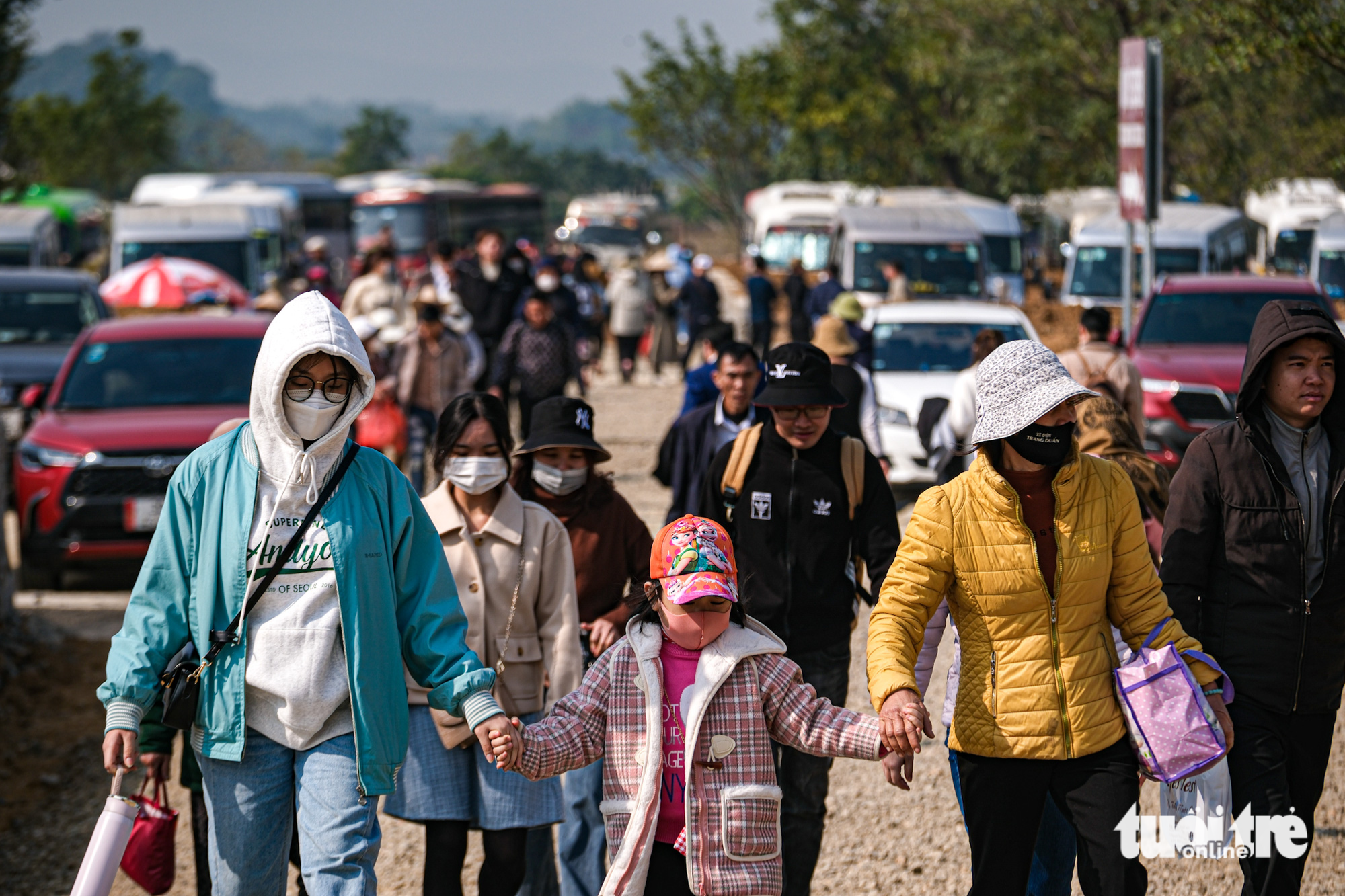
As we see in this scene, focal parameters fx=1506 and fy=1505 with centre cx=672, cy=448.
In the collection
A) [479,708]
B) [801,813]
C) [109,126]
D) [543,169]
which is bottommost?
[801,813]

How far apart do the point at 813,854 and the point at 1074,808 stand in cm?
132

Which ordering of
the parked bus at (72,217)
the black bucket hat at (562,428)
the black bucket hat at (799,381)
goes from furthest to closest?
the parked bus at (72,217), the black bucket hat at (562,428), the black bucket hat at (799,381)

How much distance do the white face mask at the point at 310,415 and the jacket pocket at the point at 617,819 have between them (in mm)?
1172

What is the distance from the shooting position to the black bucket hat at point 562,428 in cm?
507

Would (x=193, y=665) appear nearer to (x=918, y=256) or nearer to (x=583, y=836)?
(x=583, y=836)

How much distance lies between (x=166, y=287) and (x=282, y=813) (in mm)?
16222

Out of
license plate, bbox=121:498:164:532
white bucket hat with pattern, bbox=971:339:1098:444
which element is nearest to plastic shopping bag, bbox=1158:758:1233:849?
white bucket hat with pattern, bbox=971:339:1098:444

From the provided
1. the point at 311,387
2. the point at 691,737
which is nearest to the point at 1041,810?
the point at 691,737

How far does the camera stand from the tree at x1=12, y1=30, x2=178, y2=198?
→ 6744 cm

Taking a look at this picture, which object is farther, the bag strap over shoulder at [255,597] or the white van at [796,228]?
the white van at [796,228]

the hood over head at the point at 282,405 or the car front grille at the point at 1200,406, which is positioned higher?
the hood over head at the point at 282,405

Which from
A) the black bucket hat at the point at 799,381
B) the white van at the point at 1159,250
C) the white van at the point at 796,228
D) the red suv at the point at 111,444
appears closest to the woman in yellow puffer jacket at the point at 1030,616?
the black bucket hat at the point at 799,381

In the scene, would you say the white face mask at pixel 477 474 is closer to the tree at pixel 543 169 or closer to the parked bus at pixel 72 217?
the parked bus at pixel 72 217

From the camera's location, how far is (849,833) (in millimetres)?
5996
